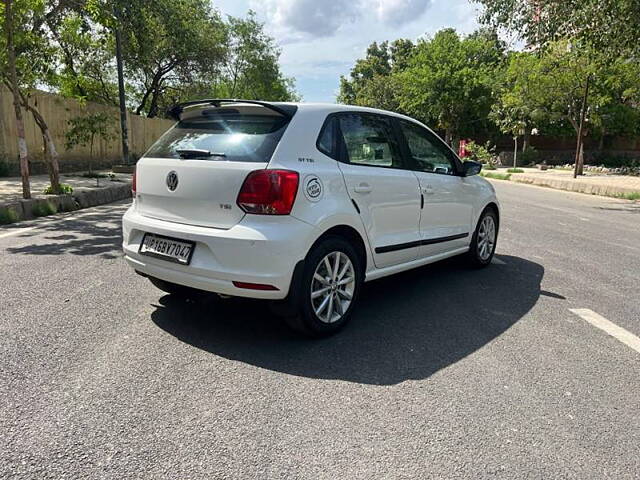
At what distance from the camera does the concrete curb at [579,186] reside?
17562 millimetres

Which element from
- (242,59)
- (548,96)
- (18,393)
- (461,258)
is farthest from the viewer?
(242,59)

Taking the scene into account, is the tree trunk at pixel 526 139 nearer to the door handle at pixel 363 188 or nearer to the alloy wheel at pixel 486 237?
the alloy wheel at pixel 486 237

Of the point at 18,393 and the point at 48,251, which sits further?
the point at 48,251

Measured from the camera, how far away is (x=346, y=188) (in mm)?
3938

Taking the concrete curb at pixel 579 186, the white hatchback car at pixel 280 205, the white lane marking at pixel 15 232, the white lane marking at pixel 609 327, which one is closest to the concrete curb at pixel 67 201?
the white lane marking at pixel 15 232

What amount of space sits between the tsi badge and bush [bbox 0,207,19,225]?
719 cm

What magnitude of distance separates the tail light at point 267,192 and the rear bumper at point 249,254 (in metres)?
0.06

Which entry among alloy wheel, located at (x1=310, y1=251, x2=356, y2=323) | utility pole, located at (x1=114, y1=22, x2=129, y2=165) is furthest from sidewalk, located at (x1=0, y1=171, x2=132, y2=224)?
alloy wheel, located at (x1=310, y1=251, x2=356, y2=323)

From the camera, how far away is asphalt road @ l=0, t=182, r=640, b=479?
242 cm

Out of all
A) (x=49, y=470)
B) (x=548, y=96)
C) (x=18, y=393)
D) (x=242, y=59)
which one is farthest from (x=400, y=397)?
(x=242, y=59)

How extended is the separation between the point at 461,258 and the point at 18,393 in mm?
4696

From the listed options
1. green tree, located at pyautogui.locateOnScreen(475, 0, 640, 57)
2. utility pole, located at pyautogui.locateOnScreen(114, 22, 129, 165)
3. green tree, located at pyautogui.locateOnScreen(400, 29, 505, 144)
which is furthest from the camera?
green tree, located at pyautogui.locateOnScreen(400, 29, 505, 144)

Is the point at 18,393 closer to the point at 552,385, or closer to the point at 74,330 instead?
the point at 74,330

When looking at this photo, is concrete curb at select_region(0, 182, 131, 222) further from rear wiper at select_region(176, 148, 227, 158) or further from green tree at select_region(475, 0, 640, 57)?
green tree at select_region(475, 0, 640, 57)
